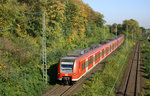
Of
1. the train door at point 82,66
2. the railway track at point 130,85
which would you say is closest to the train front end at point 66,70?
the train door at point 82,66

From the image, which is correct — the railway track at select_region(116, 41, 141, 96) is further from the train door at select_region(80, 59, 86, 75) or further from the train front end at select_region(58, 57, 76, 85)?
the train front end at select_region(58, 57, 76, 85)

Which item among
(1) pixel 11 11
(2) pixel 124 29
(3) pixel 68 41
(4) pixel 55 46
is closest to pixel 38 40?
(4) pixel 55 46

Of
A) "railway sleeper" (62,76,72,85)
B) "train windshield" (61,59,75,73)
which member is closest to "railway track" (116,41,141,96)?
"railway sleeper" (62,76,72,85)

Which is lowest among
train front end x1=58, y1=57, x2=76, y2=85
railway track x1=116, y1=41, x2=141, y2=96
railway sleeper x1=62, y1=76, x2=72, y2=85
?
railway track x1=116, y1=41, x2=141, y2=96

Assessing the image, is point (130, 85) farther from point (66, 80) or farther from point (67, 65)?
point (67, 65)

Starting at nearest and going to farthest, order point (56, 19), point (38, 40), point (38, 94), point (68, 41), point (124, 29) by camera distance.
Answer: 1. point (38, 94)
2. point (38, 40)
3. point (56, 19)
4. point (68, 41)
5. point (124, 29)

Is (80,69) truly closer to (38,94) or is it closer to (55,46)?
(38,94)

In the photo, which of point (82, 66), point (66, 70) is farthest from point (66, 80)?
point (82, 66)

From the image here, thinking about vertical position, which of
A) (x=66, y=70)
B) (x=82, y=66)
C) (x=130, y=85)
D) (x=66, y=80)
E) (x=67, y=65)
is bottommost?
(x=130, y=85)

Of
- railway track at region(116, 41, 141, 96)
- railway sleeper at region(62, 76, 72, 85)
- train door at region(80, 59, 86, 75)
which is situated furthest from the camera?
train door at region(80, 59, 86, 75)

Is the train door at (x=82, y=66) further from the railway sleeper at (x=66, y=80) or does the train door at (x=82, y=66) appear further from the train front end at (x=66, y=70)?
the railway sleeper at (x=66, y=80)

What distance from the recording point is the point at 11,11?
2075cm

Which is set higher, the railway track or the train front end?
the train front end

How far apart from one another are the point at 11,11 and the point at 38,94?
10462 mm
